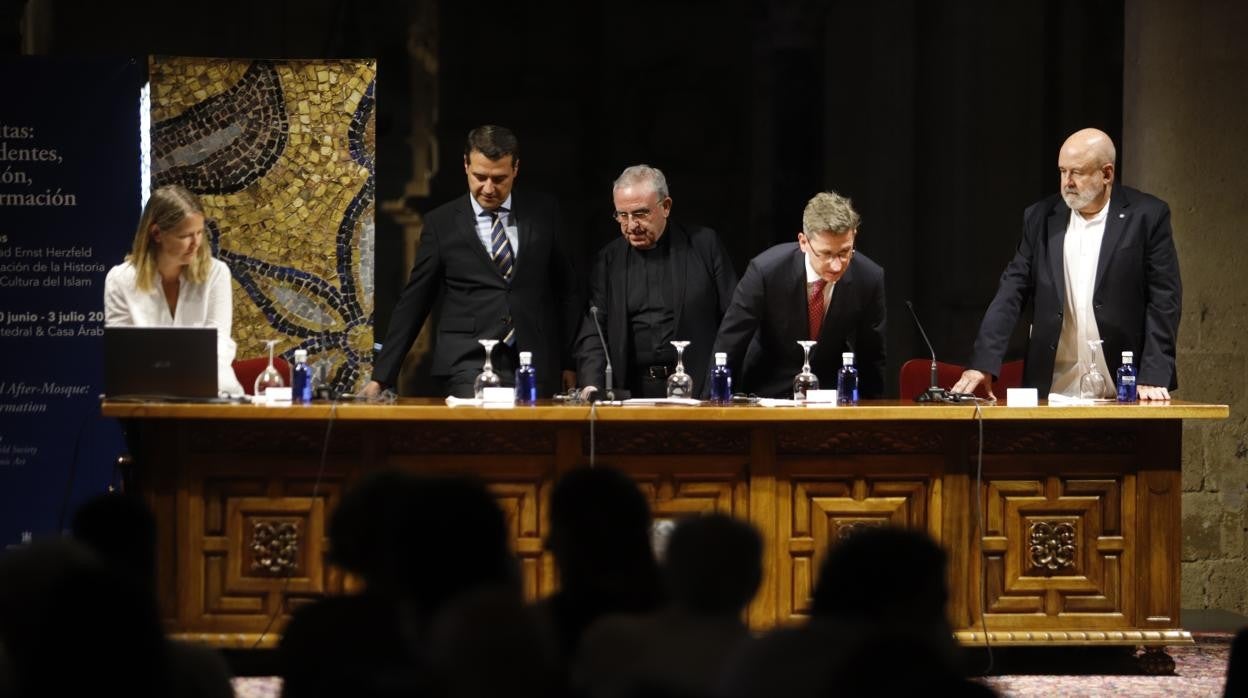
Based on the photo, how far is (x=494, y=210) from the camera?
5.97 metres

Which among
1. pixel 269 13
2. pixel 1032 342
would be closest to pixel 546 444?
pixel 1032 342

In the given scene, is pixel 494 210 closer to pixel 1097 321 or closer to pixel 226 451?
pixel 226 451

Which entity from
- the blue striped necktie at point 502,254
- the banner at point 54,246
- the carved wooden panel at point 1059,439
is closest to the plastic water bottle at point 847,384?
the carved wooden panel at point 1059,439

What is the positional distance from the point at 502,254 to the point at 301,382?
3.83 ft

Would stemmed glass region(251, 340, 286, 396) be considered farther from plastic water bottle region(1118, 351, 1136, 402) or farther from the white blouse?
plastic water bottle region(1118, 351, 1136, 402)

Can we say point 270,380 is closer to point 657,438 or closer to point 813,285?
point 657,438

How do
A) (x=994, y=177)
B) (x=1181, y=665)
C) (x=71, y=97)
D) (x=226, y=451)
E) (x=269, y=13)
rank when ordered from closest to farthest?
(x=226, y=451)
(x=1181, y=665)
(x=71, y=97)
(x=269, y=13)
(x=994, y=177)

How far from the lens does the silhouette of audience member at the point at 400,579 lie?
2174 millimetres

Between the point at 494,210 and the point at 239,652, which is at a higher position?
the point at 494,210

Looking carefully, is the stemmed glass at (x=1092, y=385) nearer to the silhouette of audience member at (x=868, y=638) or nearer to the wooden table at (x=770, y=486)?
the wooden table at (x=770, y=486)

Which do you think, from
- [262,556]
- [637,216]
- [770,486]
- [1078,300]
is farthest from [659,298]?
[262,556]

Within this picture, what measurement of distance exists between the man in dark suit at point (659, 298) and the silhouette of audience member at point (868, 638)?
357 cm

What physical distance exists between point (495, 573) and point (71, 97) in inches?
184

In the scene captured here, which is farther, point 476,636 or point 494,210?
point 494,210
